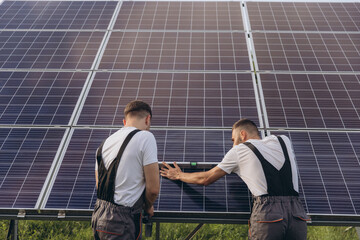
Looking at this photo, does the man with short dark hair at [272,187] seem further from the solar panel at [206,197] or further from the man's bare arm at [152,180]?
the man's bare arm at [152,180]

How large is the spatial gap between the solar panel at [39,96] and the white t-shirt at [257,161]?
307cm

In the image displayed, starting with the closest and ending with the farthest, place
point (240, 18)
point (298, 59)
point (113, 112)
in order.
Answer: point (113, 112) → point (298, 59) → point (240, 18)

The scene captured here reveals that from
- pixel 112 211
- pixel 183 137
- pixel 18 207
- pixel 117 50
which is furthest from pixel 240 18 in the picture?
pixel 18 207

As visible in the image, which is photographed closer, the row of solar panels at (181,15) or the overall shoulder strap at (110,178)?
the overall shoulder strap at (110,178)

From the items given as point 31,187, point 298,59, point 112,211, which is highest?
point 298,59

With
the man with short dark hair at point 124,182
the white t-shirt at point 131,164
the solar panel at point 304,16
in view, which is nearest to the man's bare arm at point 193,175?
the man with short dark hair at point 124,182

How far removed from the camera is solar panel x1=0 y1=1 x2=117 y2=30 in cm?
683

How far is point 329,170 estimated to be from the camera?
378 centimetres

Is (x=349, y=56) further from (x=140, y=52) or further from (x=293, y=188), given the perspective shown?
(x=140, y=52)

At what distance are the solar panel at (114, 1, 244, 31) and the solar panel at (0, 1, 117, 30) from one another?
1.92 ft

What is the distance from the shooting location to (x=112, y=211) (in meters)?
2.71

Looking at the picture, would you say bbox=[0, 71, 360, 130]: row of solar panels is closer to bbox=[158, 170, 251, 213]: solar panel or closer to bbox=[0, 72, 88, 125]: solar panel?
bbox=[0, 72, 88, 125]: solar panel

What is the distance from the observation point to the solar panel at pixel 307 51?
17.8 ft

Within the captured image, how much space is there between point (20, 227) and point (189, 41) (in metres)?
7.05
